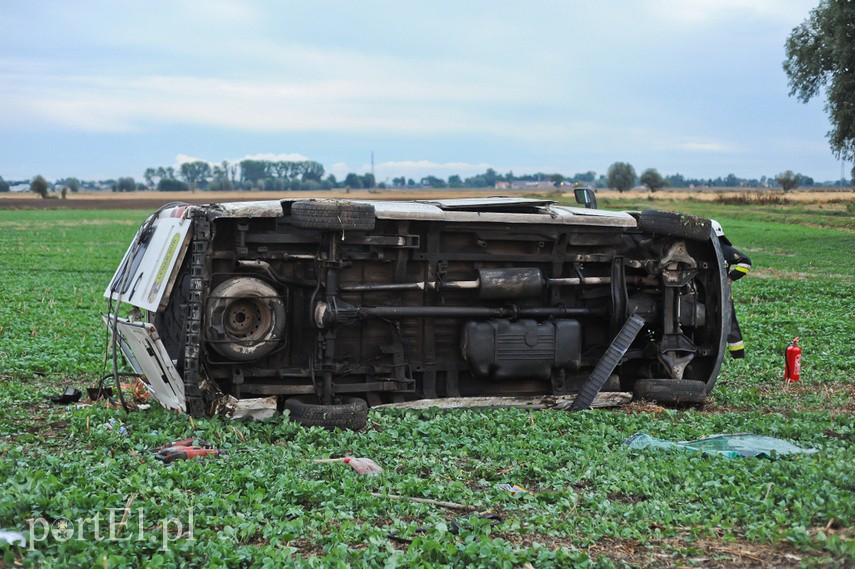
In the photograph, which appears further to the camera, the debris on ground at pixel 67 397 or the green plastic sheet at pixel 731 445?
the debris on ground at pixel 67 397

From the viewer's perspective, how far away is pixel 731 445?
26.4 ft

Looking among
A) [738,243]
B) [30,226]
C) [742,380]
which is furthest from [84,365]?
[30,226]

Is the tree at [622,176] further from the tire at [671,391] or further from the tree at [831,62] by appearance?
the tire at [671,391]

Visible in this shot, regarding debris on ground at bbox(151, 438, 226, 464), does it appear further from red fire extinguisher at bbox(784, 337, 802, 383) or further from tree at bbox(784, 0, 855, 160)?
tree at bbox(784, 0, 855, 160)

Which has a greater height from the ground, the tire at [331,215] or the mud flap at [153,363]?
the tire at [331,215]

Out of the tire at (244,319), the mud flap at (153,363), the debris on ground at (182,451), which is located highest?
the tire at (244,319)

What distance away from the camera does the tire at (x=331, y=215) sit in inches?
351

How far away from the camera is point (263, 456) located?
7.57 meters

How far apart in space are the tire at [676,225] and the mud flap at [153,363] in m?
5.05

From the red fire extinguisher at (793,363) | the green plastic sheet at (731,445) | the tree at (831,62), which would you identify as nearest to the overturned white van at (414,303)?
the red fire extinguisher at (793,363)

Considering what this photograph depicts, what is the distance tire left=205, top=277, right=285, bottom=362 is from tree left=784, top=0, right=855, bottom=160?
34.2m

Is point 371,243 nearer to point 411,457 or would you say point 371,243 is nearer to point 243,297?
point 243,297

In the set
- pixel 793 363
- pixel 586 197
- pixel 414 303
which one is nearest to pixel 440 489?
pixel 414 303

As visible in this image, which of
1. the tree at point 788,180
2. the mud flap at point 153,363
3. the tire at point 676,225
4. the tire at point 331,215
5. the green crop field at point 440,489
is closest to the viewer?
the green crop field at point 440,489
